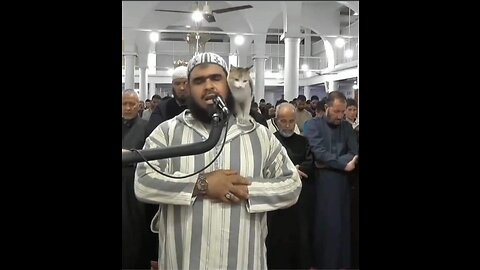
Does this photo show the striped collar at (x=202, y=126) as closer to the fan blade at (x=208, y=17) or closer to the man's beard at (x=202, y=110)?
the man's beard at (x=202, y=110)

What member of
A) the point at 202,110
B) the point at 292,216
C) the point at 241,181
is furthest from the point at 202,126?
the point at 292,216

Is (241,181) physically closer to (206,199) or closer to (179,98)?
(206,199)

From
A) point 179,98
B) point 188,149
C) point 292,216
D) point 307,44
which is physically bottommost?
point 292,216

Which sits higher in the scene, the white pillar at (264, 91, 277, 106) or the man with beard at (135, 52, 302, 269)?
the white pillar at (264, 91, 277, 106)

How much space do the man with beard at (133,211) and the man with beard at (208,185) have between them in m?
0.02

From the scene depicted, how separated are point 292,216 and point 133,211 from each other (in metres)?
0.33

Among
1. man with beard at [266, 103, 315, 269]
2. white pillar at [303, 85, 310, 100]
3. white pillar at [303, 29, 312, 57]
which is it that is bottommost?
man with beard at [266, 103, 315, 269]

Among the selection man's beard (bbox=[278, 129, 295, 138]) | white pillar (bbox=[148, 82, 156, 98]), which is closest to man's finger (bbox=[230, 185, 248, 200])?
man's beard (bbox=[278, 129, 295, 138])

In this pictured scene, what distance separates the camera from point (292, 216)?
108 centimetres

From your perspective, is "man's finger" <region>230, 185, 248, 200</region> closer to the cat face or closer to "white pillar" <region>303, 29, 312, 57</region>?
the cat face

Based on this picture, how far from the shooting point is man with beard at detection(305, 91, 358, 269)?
3.61 ft

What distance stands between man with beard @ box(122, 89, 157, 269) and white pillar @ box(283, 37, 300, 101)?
0.30 m
